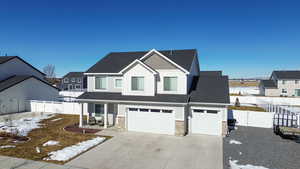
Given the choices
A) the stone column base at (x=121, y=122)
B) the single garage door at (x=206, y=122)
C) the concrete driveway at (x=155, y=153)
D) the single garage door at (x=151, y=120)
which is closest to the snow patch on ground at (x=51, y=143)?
the concrete driveway at (x=155, y=153)

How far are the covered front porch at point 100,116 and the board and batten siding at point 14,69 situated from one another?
667 inches

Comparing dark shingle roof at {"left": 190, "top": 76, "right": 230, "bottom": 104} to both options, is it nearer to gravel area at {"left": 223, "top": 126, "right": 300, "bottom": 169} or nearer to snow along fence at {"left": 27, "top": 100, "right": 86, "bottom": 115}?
gravel area at {"left": 223, "top": 126, "right": 300, "bottom": 169}

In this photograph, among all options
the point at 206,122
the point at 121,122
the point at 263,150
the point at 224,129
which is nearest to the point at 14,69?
the point at 121,122

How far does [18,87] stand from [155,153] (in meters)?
21.5

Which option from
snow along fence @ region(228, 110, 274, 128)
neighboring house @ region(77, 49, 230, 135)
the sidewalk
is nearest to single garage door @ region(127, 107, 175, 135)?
neighboring house @ region(77, 49, 230, 135)

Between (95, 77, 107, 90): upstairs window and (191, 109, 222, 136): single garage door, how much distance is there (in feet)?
28.6

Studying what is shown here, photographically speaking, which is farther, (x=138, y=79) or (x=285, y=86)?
(x=285, y=86)

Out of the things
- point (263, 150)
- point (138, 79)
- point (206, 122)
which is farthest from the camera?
point (138, 79)

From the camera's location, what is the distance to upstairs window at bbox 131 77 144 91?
1448cm

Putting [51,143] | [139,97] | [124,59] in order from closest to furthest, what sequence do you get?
1. [51,143]
2. [139,97]
3. [124,59]

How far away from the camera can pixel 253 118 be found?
15.7m

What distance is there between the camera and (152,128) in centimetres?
1349

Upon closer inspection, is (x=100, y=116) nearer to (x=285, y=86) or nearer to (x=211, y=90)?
(x=211, y=90)

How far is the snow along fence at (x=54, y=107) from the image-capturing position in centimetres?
2048
